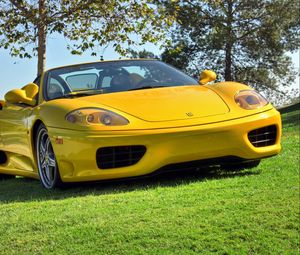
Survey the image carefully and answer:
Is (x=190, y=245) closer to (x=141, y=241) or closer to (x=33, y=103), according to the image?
(x=141, y=241)

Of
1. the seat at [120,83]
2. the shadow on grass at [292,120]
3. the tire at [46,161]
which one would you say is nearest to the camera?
the tire at [46,161]

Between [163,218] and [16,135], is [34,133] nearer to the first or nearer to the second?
[16,135]

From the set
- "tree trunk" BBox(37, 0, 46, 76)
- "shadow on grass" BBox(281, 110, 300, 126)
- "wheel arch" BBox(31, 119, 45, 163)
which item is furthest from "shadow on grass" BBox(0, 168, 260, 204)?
"tree trunk" BBox(37, 0, 46, 76)

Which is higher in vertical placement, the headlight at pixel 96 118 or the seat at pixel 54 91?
the headlight at pixel 96 118

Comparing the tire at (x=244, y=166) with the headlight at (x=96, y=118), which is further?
the tire at (x=244, y=166)

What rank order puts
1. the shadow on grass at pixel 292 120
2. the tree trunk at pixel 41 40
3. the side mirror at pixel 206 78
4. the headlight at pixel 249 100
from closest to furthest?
the headlight at pixel 249 100 < the side mirror at pixel 206 78 < the tree trunk at pixel 41 40 < the shadow on grass at pixel 292 120

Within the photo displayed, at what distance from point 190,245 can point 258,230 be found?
45 centimetres

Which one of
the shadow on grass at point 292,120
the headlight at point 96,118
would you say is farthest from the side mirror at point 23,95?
the shadow on grass at point 292,120

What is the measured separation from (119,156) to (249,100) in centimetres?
133

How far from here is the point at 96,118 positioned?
4703 millimetres

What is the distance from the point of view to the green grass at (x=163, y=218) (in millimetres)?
3131

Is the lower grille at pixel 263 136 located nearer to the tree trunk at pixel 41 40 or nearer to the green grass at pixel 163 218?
the green grass at pixel 163 218

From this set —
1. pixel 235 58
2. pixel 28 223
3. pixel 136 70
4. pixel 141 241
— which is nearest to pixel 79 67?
pixel 136 70

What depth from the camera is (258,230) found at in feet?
10.7
